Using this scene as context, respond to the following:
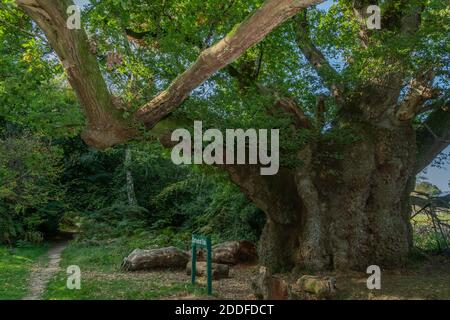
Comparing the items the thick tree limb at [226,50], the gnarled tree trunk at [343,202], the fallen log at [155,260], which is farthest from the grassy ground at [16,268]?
→ the gnarled tree trunk at [343,202]

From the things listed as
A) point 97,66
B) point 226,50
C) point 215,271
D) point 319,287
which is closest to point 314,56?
point 226,50

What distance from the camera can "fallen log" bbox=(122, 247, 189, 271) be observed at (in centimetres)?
1161

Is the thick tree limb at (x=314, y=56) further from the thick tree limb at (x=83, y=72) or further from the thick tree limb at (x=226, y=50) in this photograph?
the thick tree limb at (x=83, y=72)

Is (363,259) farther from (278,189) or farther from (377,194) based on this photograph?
(278,189)

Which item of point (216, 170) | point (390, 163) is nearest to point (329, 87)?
point (390, 163)

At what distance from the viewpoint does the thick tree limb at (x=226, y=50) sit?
5.95 meters

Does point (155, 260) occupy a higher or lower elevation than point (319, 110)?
lower

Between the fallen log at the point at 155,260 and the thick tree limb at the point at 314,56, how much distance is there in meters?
5.73

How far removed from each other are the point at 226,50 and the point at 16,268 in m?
9.37

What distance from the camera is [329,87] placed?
1101 centimetres

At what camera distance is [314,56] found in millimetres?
11805

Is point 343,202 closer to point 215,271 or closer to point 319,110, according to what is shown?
point 319,110
